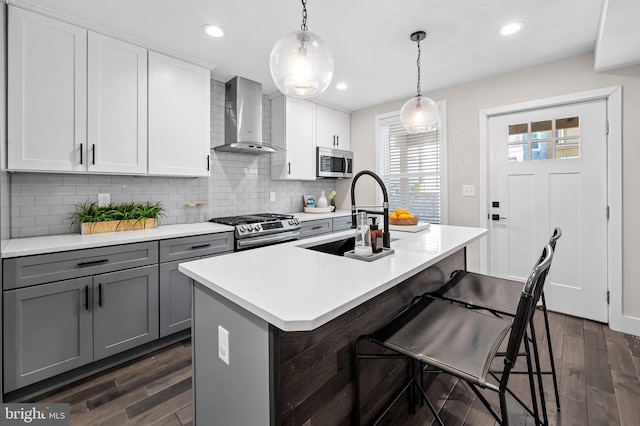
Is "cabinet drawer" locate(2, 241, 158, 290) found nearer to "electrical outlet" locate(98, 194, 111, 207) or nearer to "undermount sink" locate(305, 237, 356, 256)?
"electrical outlet" locate(98, 194, 111, 207)

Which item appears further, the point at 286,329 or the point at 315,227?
the point at 315,227

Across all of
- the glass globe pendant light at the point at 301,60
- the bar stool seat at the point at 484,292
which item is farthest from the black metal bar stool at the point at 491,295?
the glass globe pendant light at the point at 301,60

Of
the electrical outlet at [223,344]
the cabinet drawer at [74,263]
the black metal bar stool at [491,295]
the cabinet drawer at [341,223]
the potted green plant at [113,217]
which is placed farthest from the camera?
the cabinet drawer at [341,223]

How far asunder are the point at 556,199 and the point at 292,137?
295cm

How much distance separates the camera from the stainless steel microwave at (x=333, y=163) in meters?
4.14

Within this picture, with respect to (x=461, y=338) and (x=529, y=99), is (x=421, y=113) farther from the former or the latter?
(x=461, y=338)

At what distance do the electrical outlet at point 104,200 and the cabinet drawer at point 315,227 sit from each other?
188 cm

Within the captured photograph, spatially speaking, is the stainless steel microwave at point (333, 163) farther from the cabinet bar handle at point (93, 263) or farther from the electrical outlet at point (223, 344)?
the electrical outlet at point (223, 344)

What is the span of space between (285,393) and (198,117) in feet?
8.70

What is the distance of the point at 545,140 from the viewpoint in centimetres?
299

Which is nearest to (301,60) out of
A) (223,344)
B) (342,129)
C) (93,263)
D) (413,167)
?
(223,344)

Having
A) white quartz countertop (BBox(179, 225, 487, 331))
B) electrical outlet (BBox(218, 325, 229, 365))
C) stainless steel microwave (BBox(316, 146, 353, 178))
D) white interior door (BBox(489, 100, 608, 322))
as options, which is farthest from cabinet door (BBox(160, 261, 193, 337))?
white interior door (BBox(489, 100, 608, 322))

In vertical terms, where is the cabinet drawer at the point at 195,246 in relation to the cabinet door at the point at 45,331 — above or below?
above

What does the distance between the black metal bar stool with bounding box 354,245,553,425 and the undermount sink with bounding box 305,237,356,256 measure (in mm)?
627
